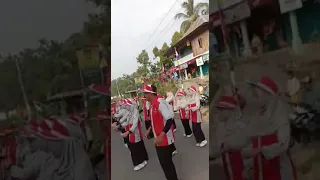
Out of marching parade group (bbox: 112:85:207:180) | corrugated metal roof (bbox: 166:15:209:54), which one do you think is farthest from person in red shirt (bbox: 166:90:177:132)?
corrugated metal roof (bbox: 166:15:209:54)

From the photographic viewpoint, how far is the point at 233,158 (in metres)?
1.53

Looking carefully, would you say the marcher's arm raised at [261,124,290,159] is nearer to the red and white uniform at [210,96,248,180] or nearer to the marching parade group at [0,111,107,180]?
the red and white uniform at [210,96,248,180]

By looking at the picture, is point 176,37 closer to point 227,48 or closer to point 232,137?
point 227,48

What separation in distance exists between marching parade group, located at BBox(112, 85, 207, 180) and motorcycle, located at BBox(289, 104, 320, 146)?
1.58ft

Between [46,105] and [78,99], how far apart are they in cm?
15

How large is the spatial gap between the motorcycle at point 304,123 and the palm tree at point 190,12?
2.27ft

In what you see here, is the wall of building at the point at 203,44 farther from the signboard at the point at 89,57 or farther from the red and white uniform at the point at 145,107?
the signboard at the point at 89,57

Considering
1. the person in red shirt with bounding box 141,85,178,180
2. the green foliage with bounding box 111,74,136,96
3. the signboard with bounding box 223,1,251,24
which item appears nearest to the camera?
the signboard with bounding box 223,1,251,24

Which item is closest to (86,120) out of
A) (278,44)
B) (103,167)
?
(103,167)

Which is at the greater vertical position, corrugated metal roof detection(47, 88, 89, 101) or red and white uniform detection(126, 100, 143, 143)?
corrugated metal roof detection(47, 88, 89, 101)

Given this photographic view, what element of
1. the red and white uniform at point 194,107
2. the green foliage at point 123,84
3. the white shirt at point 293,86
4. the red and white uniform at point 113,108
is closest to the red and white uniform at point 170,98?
the red and white uniform at point 194,107

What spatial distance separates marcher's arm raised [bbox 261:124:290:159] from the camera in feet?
4.79

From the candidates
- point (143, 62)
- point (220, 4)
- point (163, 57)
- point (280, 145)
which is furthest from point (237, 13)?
point (280, 145)

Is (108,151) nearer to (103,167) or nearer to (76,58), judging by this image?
(103,167)
